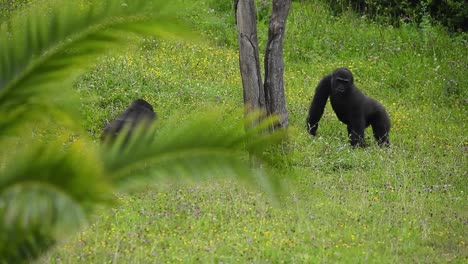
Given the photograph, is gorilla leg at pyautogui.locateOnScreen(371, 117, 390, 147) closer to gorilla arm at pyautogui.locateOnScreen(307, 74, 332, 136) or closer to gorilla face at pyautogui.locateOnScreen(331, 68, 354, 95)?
gorilla face at pyautogui.locateOnScreen(331, 68, 354, 95)

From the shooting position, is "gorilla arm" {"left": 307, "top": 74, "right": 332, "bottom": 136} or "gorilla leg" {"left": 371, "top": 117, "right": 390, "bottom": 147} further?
"gorilla arm" {"left": 307, "top": 74, "right": 332, "bottom": 136}

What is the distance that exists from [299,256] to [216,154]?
4049mm

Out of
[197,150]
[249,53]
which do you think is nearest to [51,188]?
[197,150]

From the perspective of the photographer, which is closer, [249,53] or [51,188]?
[51,188]

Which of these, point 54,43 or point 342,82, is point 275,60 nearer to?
point 342,82

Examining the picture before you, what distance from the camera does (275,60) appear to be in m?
10.6

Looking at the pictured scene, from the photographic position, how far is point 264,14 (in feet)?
58.6

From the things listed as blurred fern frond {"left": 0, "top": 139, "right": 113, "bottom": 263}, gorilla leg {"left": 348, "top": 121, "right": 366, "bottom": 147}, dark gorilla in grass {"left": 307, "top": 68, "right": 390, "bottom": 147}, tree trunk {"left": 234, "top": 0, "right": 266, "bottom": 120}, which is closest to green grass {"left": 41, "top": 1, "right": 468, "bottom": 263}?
gorilla leg {"left": 348, "top": 121, "right": 366, "bottom": 147}

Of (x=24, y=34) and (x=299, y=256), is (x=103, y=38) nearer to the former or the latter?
(x=24, y=34)

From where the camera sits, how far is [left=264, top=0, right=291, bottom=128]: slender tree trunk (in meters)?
10.6

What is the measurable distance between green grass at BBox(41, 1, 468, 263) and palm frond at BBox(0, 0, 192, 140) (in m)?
0.32

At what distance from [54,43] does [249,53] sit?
6942mm

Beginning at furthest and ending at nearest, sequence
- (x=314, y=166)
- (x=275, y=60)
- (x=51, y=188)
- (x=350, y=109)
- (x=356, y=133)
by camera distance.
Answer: (x=350, y=109) < (x=356, y=133) < (x=275, y=60) < (x=314, y=166) < (x=51, y=188)

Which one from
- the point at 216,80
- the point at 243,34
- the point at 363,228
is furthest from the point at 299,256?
the point at 216,80
